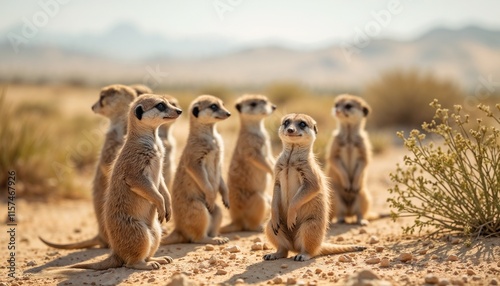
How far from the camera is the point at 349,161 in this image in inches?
303

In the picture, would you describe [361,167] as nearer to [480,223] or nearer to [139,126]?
[480,223]

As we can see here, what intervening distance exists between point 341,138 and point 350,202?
83 cm

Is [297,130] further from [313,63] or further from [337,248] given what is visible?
[313,63]

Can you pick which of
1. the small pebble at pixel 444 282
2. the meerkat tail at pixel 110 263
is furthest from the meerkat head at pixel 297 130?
the meerkat tail at pixel 110 263

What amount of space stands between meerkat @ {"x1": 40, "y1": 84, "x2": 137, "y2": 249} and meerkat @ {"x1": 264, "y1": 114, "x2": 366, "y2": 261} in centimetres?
193

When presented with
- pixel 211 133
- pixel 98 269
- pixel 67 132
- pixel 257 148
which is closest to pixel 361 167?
pixel 257 148

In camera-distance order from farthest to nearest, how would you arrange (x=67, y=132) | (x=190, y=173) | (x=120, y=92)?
(x=67, y=132) → (x=120, y=92) → (x=190, y=173)

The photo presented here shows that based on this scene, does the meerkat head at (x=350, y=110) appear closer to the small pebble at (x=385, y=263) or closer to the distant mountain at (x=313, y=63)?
the small pebble at (x=385, y=263)

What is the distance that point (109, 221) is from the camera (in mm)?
5312

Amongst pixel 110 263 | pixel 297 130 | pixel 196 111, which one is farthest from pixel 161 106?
pixel 110 263

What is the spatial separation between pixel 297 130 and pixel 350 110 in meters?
2.47

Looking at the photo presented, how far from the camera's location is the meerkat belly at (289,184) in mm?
5457

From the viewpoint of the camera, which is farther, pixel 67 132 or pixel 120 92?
pixel 67 132

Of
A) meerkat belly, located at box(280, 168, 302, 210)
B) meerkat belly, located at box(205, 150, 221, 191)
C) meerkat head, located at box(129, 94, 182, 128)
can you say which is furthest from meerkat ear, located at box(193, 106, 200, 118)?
meerkat belly, located at box(280, 168, 302, 210)
